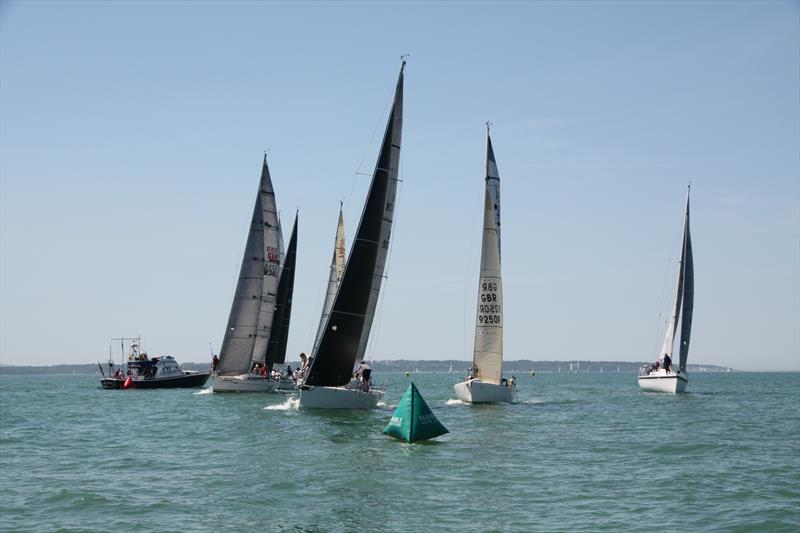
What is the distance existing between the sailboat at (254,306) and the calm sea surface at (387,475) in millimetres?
17598

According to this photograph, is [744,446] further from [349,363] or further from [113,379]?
[113,379]

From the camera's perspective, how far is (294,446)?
3203 cm

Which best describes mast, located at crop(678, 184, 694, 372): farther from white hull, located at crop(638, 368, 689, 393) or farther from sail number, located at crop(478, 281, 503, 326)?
sail number, located at crop(478, 281, 503, 326)

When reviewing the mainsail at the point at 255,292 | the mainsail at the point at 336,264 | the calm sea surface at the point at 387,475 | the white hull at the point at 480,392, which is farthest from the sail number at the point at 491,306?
the mainsail at the point at 255,292

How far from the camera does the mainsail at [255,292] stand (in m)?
63.4

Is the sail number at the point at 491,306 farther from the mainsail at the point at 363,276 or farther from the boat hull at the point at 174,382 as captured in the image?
the boat hull at the point at 174,382

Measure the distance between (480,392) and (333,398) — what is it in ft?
37.2

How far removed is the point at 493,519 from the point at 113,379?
71670mm

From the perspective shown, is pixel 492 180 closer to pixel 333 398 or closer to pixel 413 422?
pixel 333 398

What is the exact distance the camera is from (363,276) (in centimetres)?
4406

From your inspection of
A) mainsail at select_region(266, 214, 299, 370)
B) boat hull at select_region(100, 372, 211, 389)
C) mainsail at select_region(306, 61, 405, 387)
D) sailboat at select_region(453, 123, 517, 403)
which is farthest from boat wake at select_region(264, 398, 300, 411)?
boat hull at select_region(100, 372, 211, 389)

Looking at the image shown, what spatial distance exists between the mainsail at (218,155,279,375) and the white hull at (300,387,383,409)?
21277 mm

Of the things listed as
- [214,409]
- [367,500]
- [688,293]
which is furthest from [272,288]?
[367,500]

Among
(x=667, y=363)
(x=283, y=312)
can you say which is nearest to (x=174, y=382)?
(x=283, y=312)
